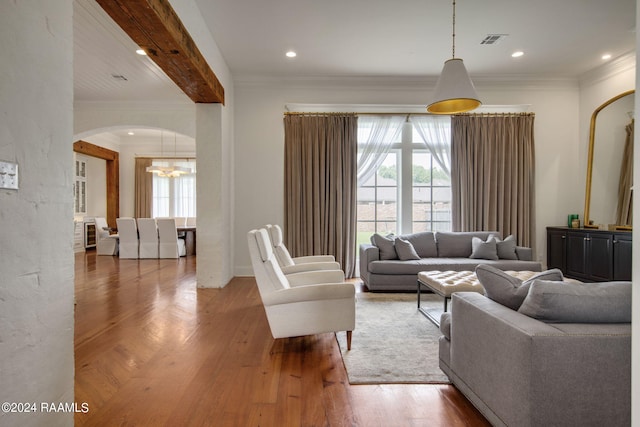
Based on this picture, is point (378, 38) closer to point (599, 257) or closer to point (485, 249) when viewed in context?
point (485, 249)

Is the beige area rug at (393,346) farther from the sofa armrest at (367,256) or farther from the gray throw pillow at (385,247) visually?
the gray throw pillow at (385,247)

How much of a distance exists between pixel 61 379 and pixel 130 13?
2.50m

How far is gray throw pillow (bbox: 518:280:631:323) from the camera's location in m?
1.63

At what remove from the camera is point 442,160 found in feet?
20.1

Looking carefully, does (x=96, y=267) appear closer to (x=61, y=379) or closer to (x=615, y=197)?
(x=61, y=379)

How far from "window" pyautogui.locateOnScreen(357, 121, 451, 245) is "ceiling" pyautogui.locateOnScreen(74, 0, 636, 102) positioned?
1278 millimetres

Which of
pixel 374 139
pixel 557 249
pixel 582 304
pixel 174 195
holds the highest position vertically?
Result: pixel 374 139

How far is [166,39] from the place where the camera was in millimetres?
3154

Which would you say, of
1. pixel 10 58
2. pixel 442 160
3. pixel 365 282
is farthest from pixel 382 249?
pixel 10 58

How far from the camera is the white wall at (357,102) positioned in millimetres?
5988

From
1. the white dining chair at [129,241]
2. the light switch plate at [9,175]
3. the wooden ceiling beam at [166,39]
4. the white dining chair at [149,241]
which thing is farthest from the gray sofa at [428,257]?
the white dining chair at [129,241]

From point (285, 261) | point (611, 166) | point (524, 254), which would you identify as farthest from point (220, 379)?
point (611, 166)

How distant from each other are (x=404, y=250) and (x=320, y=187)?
1.70 m

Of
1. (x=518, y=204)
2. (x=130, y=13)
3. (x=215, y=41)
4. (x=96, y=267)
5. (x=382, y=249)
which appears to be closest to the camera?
(x=130, y=13)
